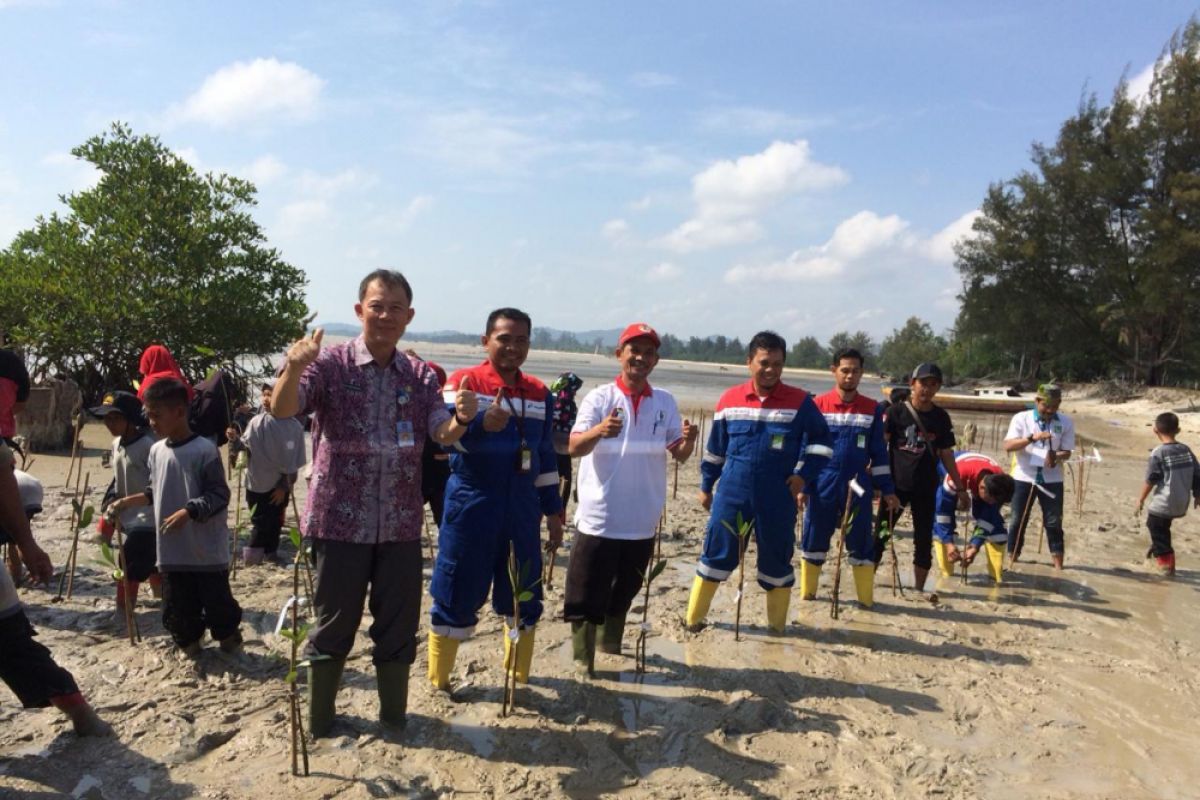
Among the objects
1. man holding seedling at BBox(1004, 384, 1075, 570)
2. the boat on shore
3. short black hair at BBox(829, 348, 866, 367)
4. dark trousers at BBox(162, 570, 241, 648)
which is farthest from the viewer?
the boat on shore

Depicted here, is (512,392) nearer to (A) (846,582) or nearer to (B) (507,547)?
(B) (507,547)

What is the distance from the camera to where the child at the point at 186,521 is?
410cm

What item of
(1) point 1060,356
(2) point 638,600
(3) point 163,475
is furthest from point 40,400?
(1) point 1060,356

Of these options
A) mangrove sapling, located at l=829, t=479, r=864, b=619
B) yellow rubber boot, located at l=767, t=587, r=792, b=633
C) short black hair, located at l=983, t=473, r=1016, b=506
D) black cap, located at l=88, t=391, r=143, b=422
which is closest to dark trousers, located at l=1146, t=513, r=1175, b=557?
short black hair, located at l=983, t=473, r=1016, b=506

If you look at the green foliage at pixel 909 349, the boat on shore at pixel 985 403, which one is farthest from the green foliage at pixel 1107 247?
the green foliage at pixel 909 349

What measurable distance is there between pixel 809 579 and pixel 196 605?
4.35 meters

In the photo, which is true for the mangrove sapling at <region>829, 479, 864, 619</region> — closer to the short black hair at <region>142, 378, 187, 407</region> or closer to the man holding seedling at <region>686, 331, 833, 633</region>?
the man holding seedling at <region>686, 331, 833, 633</region>

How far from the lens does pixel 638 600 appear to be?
6.07 m

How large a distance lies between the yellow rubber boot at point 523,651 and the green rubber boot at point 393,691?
547mm

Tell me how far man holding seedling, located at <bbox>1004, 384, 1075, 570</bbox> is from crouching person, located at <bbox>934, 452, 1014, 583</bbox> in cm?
51

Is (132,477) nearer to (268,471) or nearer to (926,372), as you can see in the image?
(268,471)

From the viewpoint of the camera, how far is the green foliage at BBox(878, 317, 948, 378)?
67.6 m

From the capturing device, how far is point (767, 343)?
508 centimetres

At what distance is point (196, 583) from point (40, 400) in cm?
937
